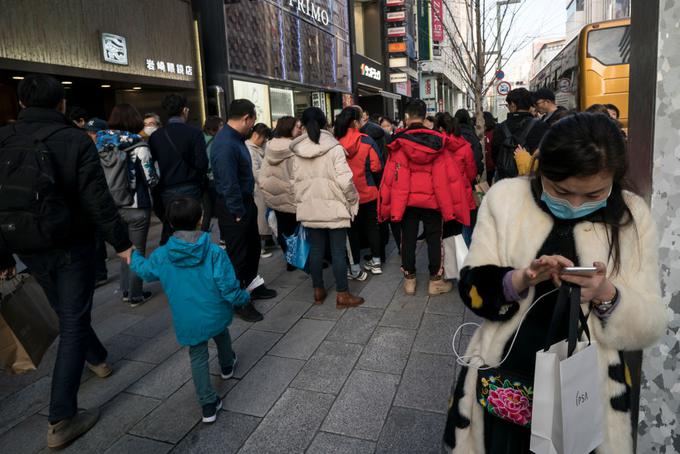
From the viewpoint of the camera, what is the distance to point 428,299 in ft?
16.2

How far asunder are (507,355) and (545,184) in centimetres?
53

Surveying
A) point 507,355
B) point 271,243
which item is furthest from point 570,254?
point 271,243

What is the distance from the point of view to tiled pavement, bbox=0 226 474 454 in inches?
111

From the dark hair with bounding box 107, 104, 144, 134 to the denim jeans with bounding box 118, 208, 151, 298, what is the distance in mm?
781

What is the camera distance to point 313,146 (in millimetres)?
4586

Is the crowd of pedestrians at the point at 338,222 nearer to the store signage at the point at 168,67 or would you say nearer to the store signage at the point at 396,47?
the store signage at the point at 168,67

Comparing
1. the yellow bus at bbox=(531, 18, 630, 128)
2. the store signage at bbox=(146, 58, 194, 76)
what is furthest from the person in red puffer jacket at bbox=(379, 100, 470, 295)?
the yellow bus at bbox=(531, 18, 630, 128)

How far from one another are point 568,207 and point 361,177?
4.20 meters

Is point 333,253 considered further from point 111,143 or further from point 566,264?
point 566,264

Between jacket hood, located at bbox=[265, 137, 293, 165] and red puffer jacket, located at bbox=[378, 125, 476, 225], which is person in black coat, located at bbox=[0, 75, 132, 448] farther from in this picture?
red puffer jacket, located at bbox=[378, 125, 476, 225]

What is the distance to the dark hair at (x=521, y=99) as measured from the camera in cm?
497

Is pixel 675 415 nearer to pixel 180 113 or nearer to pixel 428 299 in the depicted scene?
pixel 428 299

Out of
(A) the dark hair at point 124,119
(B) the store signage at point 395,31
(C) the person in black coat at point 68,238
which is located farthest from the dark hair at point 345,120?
(B) the store signage at point 395,31

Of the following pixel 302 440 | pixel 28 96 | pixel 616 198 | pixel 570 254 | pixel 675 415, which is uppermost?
pixel 28 96
